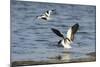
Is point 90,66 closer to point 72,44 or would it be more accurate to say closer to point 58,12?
point 72,44

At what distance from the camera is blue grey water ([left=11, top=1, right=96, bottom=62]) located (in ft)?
7.12

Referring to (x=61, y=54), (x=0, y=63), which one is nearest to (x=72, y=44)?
(x=61, y=54)

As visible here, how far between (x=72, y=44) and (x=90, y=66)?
0.34 m

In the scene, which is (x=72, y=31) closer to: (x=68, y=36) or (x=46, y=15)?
(x=68, y=36)

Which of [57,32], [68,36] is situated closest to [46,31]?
[57,32]

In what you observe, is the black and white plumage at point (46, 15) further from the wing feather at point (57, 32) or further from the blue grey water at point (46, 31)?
the wing feather at point (57, 32)

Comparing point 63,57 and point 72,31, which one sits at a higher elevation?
point 72,31

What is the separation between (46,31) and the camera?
89.7 inches

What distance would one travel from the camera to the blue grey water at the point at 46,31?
7.12 ft

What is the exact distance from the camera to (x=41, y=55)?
225 centimetres

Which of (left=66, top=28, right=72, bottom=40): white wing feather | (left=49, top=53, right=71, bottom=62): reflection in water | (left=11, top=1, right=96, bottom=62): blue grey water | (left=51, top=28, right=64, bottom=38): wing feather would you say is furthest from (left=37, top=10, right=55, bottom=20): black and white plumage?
(left=49, top=53, right=71, bottom=62): reflection in water

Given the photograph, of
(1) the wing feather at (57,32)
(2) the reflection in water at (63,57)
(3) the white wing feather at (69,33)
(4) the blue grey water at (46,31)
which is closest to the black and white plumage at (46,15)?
(4) the blue grey water at (46,31)

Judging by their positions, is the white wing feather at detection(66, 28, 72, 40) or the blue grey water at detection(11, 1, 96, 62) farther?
the white wing feather at detection(66, 28, 72, 40)

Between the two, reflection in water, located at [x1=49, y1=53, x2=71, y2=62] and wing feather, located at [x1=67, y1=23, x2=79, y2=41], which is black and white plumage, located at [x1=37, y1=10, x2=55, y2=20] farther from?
reflection in water, located at [x1=49, y1=53, x2=71, y2=62]
